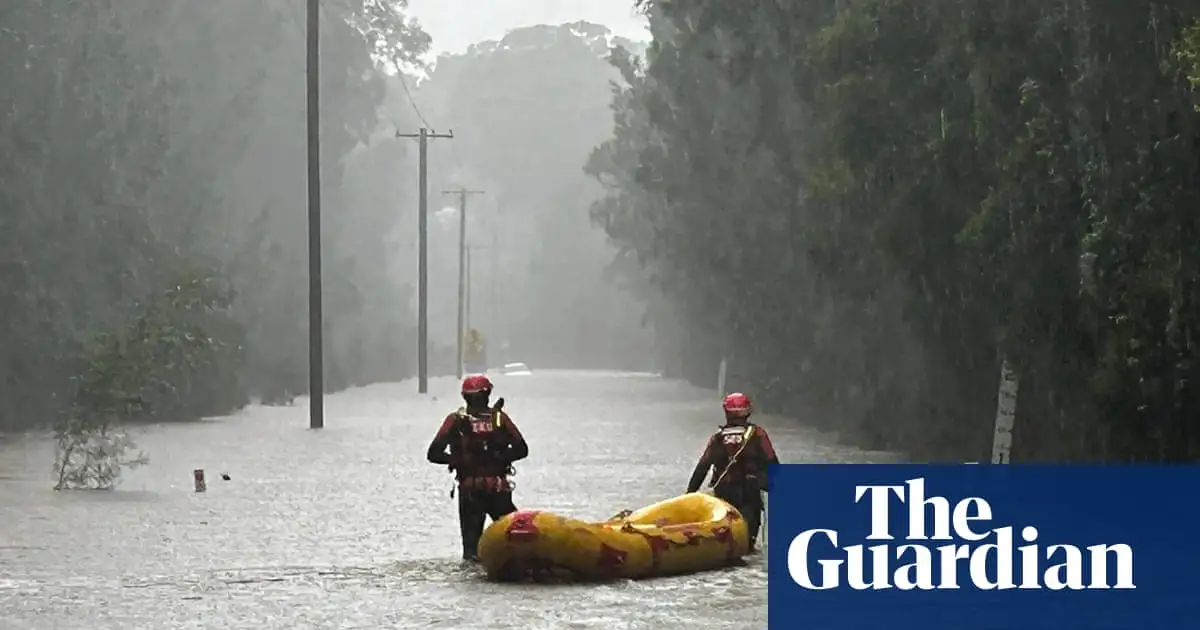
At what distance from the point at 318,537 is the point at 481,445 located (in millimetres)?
4386

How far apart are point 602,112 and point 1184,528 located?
519 feet

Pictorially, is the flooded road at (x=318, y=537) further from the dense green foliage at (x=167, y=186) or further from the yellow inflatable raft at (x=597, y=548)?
the dense green foliage at (x=167, y=186)

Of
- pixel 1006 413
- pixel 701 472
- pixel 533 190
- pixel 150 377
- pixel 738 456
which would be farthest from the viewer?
pixel 533 190

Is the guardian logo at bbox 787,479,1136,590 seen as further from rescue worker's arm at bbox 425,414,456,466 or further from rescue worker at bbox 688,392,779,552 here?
rescue worker's arm at bbox 425,414,456,466

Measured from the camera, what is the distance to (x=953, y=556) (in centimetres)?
1305

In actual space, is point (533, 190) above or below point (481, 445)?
above

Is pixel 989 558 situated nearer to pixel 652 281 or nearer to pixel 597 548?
pixel 597 548

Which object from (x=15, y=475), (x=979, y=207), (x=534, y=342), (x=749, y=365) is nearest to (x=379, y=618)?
(x=979, y=207)

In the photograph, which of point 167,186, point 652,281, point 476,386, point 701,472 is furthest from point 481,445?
point 652,281

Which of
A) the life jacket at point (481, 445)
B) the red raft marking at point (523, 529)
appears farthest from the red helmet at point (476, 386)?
the red raft marking at point (523, 529)

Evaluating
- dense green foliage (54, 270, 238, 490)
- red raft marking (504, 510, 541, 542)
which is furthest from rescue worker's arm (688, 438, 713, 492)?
dense green foliage (54, 270, 238, 490)

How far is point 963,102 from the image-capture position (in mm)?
27047

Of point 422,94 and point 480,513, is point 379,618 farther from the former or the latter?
point 422,94

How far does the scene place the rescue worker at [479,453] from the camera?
711 inches
